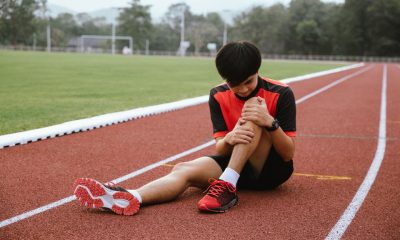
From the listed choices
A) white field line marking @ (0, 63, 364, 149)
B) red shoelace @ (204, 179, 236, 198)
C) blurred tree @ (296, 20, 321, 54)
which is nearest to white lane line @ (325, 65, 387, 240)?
red shoelace @ (204, 179, 236, 198)

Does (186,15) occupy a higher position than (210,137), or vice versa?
(186,15)

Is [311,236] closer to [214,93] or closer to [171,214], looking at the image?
[171,214]

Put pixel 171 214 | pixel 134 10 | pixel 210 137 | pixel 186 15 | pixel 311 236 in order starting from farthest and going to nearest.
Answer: pixel 186 15
pixel 134 10
pixel 210 137
pixel 171 214
pixel 311 236

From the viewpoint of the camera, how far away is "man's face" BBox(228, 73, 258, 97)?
12.1 ft

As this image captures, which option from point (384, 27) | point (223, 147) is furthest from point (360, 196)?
point (384, 27)

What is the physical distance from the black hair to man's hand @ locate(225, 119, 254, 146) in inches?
13.9

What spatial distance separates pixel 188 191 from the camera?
448 centimetres

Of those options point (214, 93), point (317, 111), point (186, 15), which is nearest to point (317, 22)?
point (186, 15)

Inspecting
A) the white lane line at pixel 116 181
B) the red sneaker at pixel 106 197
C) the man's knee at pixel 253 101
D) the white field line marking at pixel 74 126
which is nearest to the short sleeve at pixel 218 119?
the man's knee at pixel 253 101

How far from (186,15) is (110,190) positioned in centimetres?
15745

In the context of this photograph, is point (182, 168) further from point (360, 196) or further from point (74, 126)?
point (74, 126)

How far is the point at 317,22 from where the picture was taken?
9850 centimetres

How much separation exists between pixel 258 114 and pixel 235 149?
335 millimetres

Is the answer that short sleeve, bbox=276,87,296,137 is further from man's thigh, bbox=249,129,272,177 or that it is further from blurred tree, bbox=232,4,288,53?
blurred tree, bbox=232,4,288,53
